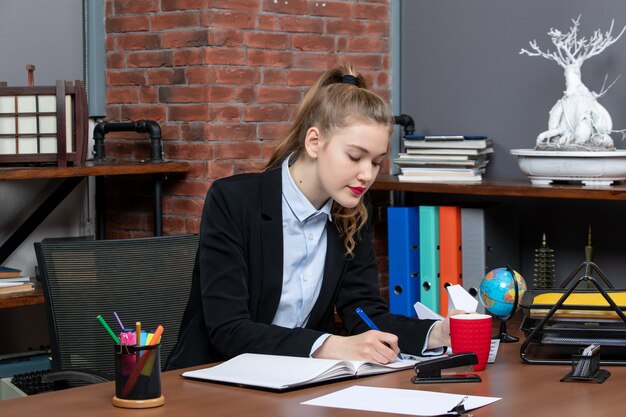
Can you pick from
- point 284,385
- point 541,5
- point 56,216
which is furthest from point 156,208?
point 284,385

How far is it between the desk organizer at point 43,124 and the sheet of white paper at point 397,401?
71.1 inches

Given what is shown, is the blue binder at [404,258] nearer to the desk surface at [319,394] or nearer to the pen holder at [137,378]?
the desk surface at [319,394]

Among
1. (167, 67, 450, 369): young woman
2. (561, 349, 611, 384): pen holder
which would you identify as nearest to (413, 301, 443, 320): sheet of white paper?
(167, 67, 450, 369): young woman

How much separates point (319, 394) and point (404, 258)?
1888 millimetres

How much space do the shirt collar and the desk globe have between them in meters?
0.39

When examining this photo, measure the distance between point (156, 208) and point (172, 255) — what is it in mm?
1000

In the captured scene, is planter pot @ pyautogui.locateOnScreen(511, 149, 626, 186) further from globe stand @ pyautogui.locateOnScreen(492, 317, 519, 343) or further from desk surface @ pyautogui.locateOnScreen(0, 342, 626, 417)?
desk surface @ pyautogui.locateOnScreen(0, 342, 626, 417)

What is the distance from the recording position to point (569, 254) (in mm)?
3512

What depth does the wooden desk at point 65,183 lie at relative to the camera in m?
3.06

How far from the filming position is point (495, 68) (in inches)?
145

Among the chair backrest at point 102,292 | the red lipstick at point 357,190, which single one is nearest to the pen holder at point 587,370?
the red lipstick at point 357,190

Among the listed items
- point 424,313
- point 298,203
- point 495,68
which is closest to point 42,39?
point 495,68

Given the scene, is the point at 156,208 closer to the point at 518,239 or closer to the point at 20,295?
the point at 20,295

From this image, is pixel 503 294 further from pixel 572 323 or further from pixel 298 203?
pixel 298 203
